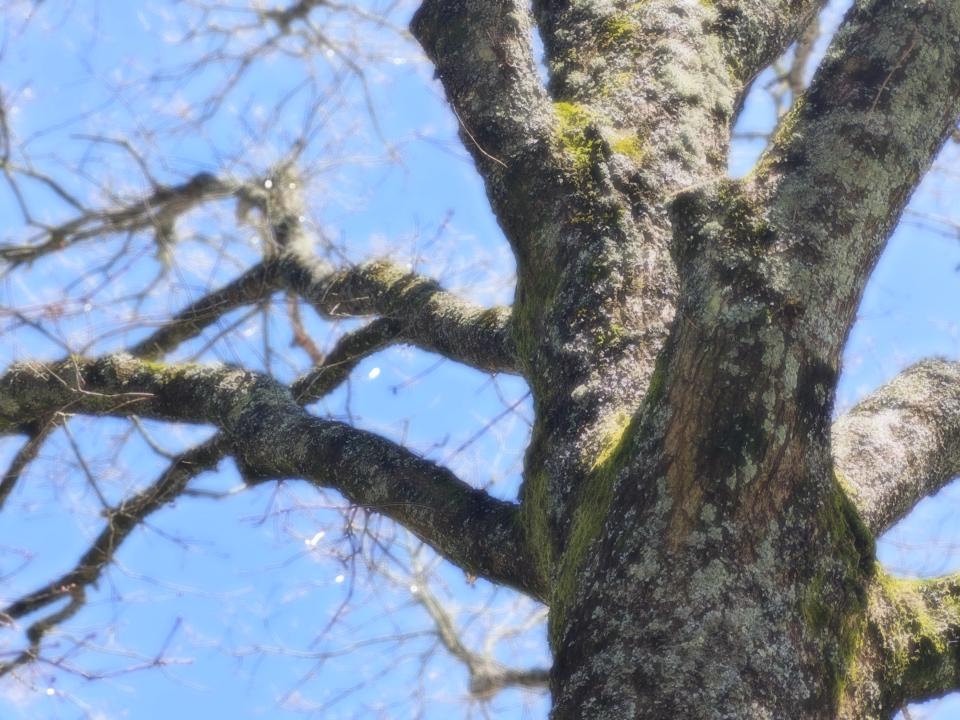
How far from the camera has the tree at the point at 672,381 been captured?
5.29 feet

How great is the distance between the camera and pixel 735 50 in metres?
2.77

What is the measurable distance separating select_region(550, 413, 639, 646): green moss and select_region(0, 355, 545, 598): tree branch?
0.19 m

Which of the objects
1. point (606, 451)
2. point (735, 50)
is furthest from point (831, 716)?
point (735, 50)

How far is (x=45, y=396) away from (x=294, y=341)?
1125 millimetres

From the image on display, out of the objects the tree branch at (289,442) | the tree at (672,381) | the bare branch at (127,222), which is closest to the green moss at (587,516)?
the tree at (672,381)

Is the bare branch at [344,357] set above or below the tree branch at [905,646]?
above

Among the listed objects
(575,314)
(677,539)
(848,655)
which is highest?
(575,314)

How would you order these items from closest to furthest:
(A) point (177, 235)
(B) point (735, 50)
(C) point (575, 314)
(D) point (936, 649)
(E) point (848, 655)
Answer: (E) point (848, 655) < (D) point (936, 649) < (C) point (575, 314) < (B) point (735, 50) < (A) point (177, 235)

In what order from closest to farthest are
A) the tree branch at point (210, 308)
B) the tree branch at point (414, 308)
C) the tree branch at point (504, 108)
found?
the tree branch at point (504, 108) → the tree branch at point (414, 308) → the tree branch at point (210, 308)

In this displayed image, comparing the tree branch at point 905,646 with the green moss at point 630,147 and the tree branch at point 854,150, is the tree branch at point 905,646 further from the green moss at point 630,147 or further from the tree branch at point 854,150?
the green moss at point 630,147

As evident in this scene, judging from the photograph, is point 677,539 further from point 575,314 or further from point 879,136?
point 879,136

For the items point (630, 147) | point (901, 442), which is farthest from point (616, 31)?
point (901, 442)

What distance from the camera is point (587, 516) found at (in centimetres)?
180

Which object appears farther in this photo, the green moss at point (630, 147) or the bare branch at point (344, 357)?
the bare branch at point (344, 357)
